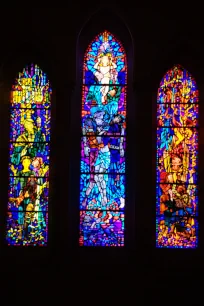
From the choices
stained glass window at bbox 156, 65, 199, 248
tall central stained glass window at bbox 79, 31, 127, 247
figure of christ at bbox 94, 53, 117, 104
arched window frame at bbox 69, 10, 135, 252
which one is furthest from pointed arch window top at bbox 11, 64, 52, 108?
stained glass window at bbox 156, 65, 199, 248

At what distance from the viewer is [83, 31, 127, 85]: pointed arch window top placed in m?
8.17

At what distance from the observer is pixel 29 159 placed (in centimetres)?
796

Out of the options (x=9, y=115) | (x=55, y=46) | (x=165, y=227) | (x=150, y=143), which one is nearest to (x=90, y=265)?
(x=165, y=227)

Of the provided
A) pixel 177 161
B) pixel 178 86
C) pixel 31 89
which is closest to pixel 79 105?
pixel 31 89

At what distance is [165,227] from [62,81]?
8.91 ft

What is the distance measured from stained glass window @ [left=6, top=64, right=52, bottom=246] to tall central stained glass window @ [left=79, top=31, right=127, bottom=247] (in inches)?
23.3

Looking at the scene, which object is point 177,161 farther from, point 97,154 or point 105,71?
point 105,71

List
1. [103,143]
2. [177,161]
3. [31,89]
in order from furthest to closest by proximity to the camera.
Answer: [31,89] → [103,143] → [177,161]

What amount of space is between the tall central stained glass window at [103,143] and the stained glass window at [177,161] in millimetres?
595

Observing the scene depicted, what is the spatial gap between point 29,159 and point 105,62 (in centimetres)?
197

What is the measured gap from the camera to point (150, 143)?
7668 mm

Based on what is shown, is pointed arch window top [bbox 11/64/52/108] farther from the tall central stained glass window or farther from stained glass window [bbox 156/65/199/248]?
stained glass window [bbox 156/65/199/248]

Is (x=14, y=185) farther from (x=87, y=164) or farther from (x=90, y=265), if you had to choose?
(x=90, y=265)

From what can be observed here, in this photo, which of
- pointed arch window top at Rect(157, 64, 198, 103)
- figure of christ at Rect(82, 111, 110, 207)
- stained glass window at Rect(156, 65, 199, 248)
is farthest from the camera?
Answer: pointed arch window top at Rect(157, 64, 198, 103)
